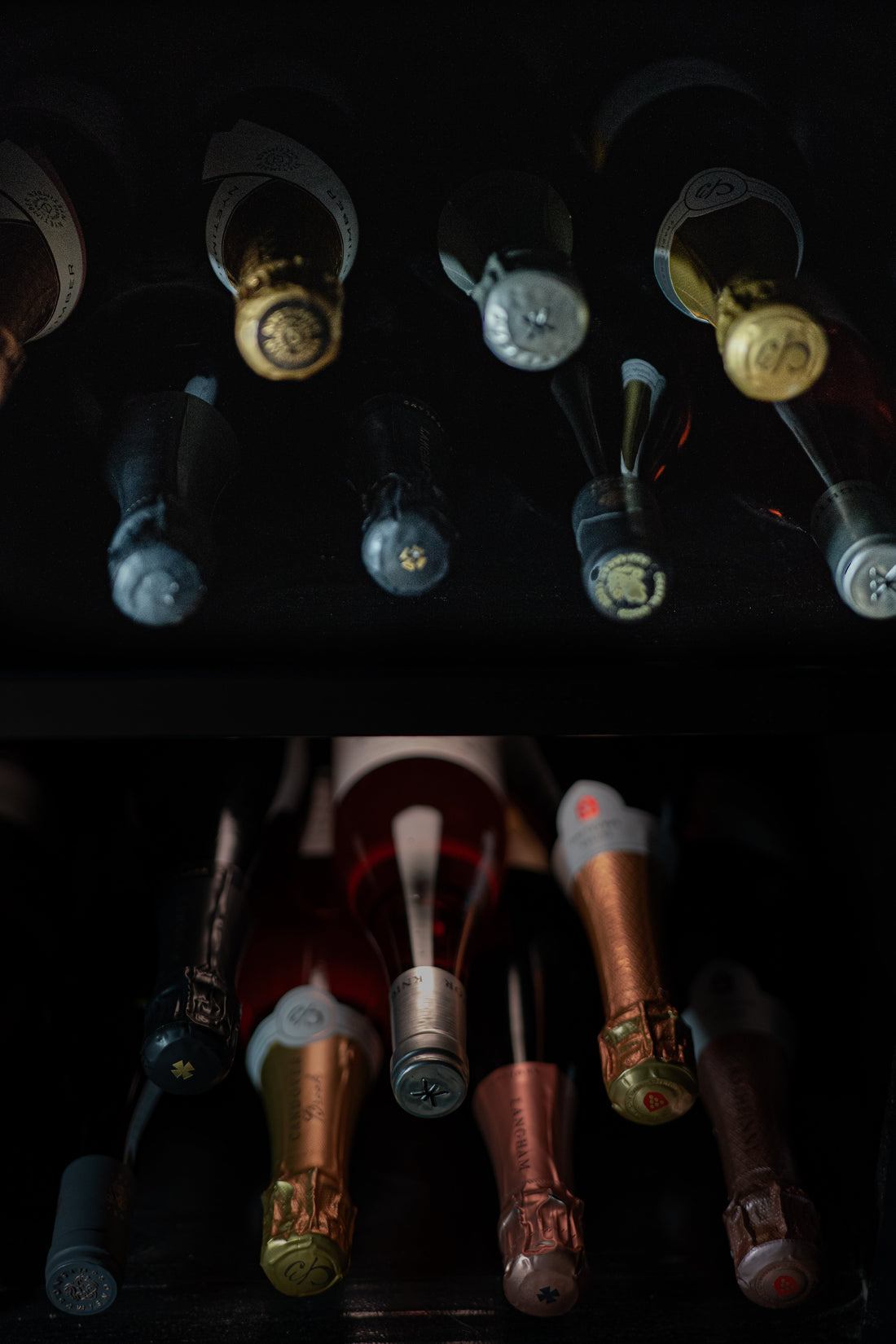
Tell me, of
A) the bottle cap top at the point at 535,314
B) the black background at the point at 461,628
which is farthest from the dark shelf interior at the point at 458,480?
the bottle cap top at the point at 535,314

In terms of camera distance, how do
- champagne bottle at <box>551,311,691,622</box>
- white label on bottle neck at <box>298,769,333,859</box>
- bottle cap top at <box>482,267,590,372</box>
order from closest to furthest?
bottle cap top at <box>482,267,590,372</box>, champagne bottle at <box>551,311,691,622</box>, white label on bottle neck at <box>298,769,333,859</box>

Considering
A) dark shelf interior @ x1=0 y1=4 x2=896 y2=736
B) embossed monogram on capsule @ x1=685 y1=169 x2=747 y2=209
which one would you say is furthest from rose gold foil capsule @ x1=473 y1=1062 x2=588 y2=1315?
embossed monogram on capsule @ x1=685 y1=169 x2=747 y2=209

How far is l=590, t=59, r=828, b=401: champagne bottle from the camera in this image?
431 mm

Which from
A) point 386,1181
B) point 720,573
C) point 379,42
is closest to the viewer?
point 379,42

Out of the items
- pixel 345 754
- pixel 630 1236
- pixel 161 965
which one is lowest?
pixel 630 1236

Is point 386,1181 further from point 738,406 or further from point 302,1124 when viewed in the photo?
point 738,406

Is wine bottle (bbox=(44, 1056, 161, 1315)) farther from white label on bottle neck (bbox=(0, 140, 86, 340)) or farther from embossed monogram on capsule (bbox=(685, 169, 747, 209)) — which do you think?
embossed monogram on capsule (bbox=(685, 169, 747, 209))

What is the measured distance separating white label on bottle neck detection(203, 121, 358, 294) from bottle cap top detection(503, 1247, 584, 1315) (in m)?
0.45

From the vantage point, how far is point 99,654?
509 mm

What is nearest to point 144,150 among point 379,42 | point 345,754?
point 379,42

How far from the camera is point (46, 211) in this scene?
0.45 meters

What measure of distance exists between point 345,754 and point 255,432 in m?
0.23

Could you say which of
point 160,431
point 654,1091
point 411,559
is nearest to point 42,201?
point 160,431

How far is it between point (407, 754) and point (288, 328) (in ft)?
1.08
